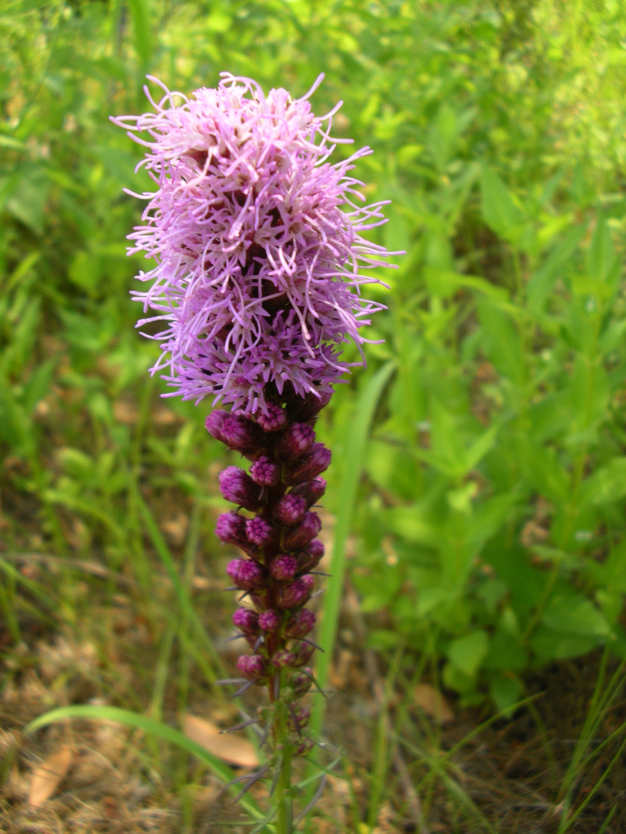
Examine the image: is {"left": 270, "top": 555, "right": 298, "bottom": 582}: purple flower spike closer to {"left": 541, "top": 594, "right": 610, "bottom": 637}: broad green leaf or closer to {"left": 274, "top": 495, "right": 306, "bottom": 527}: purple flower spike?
{"left": 274, "top": 495, "right": 306, "bottom": 527}: purple flower spike

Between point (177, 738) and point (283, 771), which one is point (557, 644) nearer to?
point (283, 771)

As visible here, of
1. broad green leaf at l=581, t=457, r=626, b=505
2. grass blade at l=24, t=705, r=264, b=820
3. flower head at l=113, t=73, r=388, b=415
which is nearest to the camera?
flower head at l=113, t=73, r=388, b=415

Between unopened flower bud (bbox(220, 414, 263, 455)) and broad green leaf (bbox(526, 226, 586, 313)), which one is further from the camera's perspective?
broad green leaf (bbox(526, 226, 586, 313))

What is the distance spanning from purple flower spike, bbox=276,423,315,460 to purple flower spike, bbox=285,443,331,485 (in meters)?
0.03

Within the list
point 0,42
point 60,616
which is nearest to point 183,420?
point 60,616

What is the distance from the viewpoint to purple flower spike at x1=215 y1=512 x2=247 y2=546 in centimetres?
146

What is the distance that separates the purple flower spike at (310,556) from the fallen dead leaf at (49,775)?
47.5 inches

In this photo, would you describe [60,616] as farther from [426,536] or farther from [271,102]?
[271,102]

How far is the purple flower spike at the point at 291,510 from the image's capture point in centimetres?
139

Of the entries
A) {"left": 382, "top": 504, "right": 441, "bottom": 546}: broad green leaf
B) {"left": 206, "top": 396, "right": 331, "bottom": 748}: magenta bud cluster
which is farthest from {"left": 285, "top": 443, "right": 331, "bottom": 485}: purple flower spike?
{"left": 382, "top": 504, "right": 441, "bottom": 546}: broad green leaf

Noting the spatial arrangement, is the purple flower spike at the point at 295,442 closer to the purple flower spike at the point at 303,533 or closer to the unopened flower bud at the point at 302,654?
the purple flower spike at the point at 303,533

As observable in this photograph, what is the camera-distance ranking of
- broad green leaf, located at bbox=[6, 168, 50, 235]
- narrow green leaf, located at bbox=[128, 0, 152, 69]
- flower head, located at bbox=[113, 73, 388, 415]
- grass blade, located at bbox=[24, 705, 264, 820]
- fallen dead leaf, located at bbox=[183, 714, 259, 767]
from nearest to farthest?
flower head, located at bbox=[113, 73, 388, 415], grass blade, located at bbox=[24, 705, 264, 820], fallen dead leaf, located at bbox=[183, 714, 259, 767], narrow green leaf, located at bbox=[128, 0, 152, 69], broad green leaf, located at bbox=[6, 168, 50, 235]

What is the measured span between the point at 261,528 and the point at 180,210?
707mm

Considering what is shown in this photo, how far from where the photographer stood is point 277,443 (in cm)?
139
